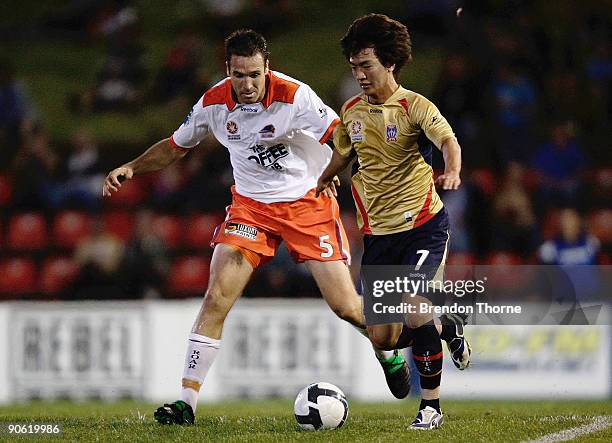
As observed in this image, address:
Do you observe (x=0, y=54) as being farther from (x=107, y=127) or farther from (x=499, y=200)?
(x=499, y=200)

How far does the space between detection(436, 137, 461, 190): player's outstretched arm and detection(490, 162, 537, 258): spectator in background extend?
22.8 ft

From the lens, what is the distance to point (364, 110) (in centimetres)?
676

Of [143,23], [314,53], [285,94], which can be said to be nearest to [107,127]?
[143,23]

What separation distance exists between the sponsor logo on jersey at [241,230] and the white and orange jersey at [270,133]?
Answer: 0.23 meters

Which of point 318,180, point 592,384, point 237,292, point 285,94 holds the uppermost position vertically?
point 285,94

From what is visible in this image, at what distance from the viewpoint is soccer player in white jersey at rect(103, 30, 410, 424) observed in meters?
7.28

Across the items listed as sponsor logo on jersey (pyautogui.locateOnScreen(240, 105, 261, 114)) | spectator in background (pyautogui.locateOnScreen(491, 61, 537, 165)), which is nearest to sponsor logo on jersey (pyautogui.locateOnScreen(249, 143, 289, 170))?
sponsor logo on jersey (pyautogui.locateOnScreen(240, 105, 261, 114))

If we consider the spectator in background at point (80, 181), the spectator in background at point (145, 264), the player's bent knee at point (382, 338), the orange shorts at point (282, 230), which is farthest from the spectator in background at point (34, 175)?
the player's bent knee at point (382, 338)

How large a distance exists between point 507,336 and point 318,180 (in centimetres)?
455

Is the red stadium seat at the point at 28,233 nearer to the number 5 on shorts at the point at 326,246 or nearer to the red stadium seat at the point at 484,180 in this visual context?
the red stadium seat at the point at 484,180

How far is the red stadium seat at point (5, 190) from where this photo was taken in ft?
50.3

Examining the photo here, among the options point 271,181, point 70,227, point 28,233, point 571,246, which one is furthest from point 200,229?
point 271,181

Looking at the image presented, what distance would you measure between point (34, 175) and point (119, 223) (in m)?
1.43

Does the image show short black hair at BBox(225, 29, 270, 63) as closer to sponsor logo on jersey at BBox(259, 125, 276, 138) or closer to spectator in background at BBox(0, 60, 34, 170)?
sponsor logo on jersey at BBox(259, 125, 276, 138)
